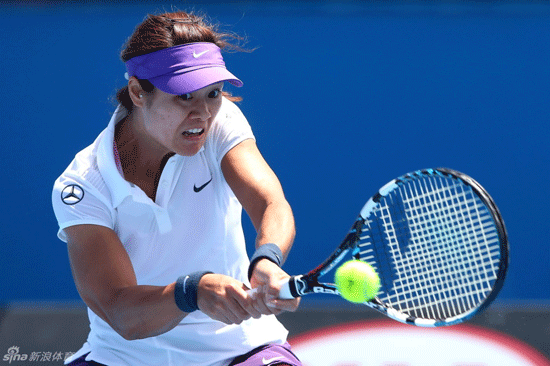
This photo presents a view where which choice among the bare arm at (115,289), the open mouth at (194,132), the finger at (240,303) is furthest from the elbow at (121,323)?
the open mouth at (194,132)

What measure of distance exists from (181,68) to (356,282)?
0.78 metres

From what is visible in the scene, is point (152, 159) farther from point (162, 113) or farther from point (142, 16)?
point (142, 16)

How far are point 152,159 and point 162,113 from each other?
0.20 meters

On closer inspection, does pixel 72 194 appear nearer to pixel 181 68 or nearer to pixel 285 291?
pixel 181 68

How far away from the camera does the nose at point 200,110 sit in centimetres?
222

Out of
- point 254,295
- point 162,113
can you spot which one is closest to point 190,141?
point 162,113

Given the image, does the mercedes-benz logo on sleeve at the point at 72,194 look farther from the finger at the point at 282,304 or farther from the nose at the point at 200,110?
the finger at the point at 282,304

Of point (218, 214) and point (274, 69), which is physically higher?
point (274, 69)

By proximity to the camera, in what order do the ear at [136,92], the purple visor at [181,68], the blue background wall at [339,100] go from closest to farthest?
the purple visor at [181,68]
the ear at [136,92]
the blue background wall at [339,100]

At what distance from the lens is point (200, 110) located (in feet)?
7.29

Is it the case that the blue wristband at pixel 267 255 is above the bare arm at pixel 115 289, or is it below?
above

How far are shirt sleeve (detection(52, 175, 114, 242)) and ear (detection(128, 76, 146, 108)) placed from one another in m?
0.28

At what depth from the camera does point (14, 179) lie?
4383mm

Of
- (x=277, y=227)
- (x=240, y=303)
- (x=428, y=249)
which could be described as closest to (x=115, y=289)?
(x=240, y=303)
